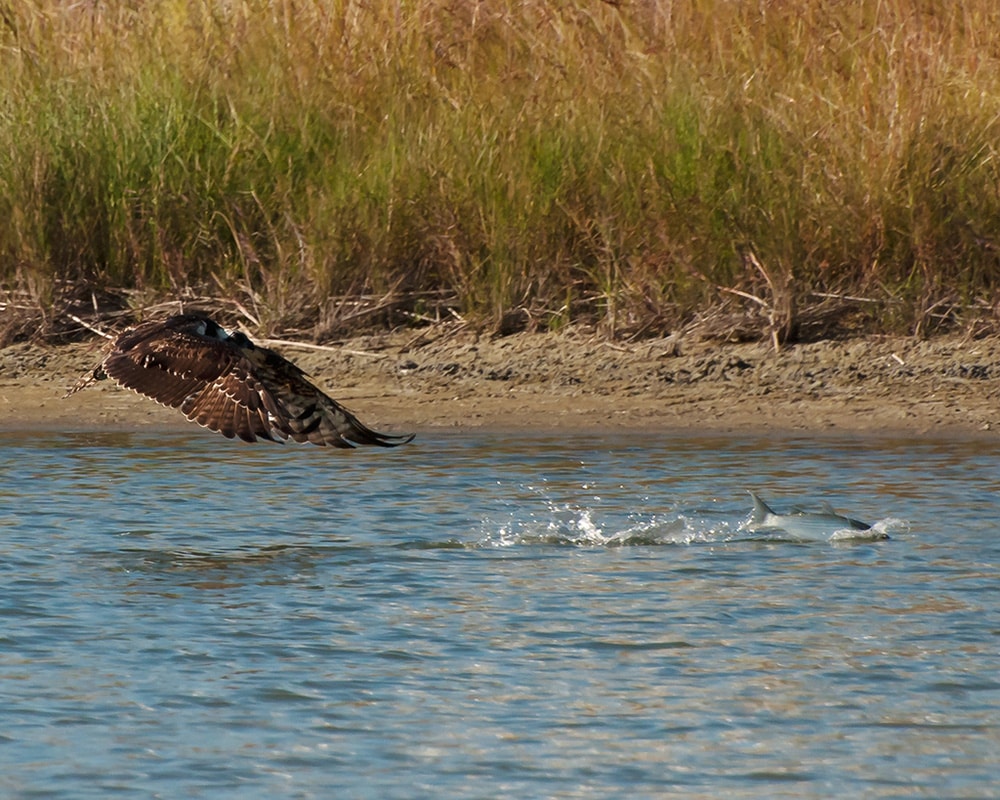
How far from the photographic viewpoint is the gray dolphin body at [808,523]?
6574 mm

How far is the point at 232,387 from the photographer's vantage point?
624 centimetres

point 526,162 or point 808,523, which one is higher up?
point 526,162

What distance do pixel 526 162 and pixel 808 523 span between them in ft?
9.51

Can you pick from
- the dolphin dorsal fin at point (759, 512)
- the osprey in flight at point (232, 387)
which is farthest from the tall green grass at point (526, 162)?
the osprey in flight at point (232, 387)

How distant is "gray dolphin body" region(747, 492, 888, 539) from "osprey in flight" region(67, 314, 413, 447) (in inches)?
52.0

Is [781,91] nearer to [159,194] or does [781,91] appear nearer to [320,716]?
[159,194]

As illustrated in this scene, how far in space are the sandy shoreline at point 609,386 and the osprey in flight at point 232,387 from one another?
2093 mm

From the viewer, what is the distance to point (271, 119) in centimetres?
930

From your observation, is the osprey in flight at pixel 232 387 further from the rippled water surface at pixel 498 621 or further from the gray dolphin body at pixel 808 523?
the gray dolphin body at pixel 808 523

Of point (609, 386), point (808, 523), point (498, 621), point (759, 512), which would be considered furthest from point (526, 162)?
point (498, 621)

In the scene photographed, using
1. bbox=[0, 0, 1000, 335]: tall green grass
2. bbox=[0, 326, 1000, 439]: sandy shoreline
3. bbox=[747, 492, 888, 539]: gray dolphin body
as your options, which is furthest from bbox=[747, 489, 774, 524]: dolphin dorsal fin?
bbox=[0, 0, 1000, 335]: tall green grass

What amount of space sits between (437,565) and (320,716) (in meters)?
1.64

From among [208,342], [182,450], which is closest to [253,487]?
[182,450]

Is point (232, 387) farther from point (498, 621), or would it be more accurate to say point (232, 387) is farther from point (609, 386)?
point (609, 386)
